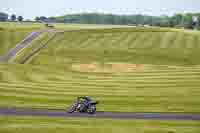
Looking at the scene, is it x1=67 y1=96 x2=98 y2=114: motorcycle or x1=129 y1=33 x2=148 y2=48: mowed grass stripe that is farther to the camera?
x1=129 y1=33 x2=148 y2=48: mowed grass stripe

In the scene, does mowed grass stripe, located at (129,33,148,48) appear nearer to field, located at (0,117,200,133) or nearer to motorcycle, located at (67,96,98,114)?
motorcycle, located at (67,96,98,114)

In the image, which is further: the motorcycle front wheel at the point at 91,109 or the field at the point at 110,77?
the motorcycle front wheel at the point at 91,109

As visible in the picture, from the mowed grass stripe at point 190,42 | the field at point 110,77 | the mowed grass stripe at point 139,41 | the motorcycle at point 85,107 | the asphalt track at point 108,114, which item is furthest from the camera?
the mowed grass stripe at point 139,41

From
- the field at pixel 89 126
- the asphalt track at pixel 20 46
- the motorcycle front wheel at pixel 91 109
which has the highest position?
the asphalt track at pixel 20 46

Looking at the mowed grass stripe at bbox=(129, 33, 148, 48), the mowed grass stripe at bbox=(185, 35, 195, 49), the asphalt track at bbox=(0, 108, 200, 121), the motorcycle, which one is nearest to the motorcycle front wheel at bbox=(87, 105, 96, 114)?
the motorcycle

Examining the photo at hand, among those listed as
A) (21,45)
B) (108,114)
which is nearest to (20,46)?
(21,45)

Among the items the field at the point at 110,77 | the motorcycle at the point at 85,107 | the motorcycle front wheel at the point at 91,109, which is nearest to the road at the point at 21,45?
the field at the point at 110,77

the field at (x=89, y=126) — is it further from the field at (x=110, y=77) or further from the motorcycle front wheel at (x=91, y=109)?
the motorcycle front wheel at (x=91, y=109)

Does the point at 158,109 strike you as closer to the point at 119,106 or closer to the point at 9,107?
the point at 119,106

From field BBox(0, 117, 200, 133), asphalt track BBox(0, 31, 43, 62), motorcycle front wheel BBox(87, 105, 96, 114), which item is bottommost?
field BBox(0, 117, 200, 133)
